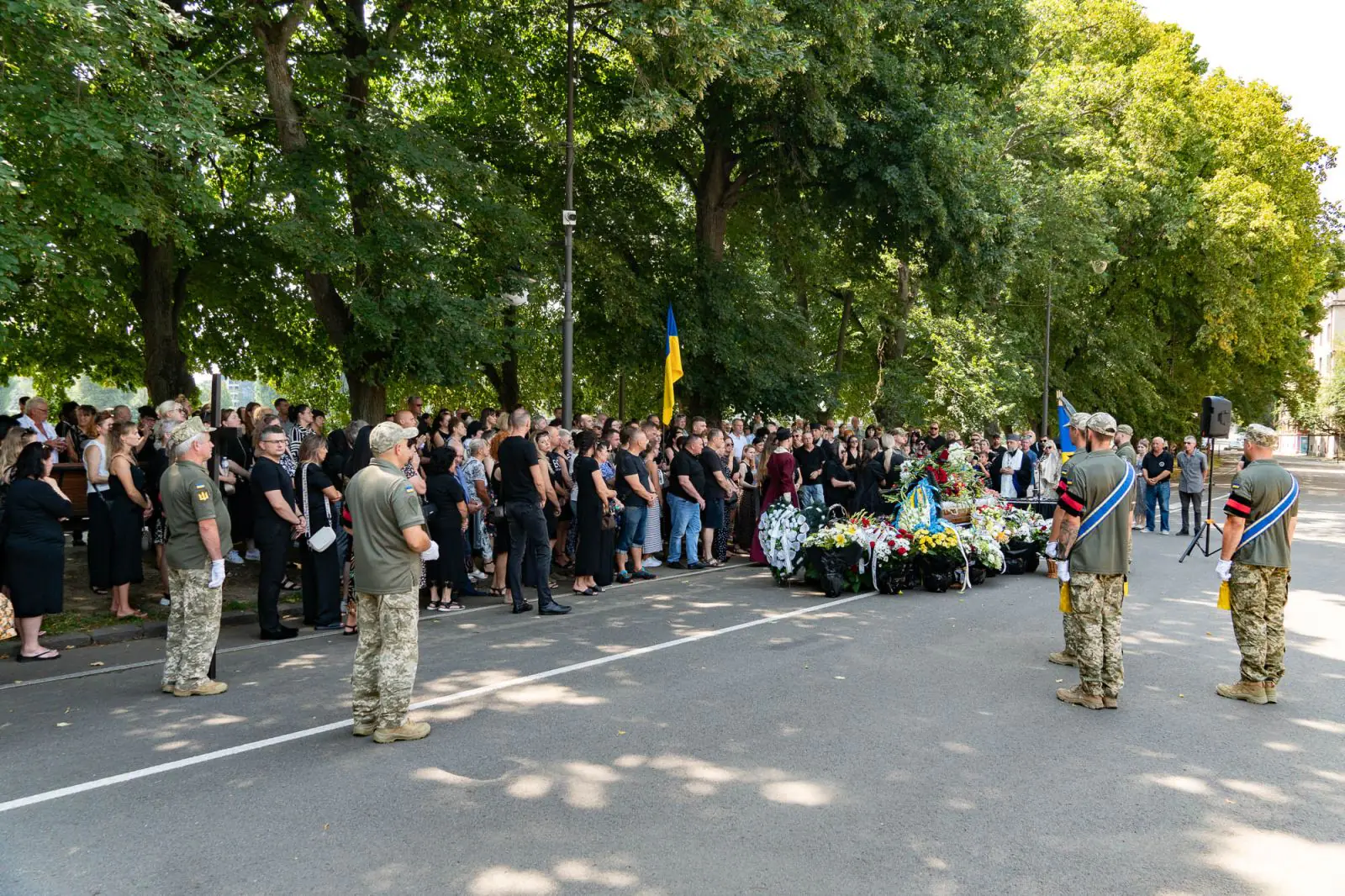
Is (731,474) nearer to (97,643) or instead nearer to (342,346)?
(342,346)

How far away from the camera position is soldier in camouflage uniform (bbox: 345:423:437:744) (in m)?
5.83

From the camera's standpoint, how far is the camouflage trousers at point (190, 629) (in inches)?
269

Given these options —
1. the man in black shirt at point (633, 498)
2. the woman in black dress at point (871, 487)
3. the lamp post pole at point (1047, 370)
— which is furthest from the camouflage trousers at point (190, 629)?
the lamp post pole at point (1047, 370)

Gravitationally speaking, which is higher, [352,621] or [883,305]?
[883,305]

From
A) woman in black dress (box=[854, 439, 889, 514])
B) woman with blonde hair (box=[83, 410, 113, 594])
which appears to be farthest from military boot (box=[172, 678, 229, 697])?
woman in black dress (box=[854, 439, 889, 514])

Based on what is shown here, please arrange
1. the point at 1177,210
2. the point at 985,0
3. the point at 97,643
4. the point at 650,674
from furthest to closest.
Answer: the point at 1177,210
the point at 985,0
the point at 97,643
the point at 650,674

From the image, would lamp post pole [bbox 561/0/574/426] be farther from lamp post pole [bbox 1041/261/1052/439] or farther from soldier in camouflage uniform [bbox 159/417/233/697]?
lamp post pole [bbox 1041/261/1052/439]

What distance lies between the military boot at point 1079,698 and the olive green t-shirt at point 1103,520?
0.86 m

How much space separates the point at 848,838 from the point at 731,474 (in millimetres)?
10522

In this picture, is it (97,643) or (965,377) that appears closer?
(97,643)

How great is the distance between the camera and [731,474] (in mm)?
14852

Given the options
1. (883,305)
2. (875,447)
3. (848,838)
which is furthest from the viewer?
(883,305)

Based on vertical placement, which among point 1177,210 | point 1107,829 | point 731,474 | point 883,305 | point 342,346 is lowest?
point 1107,829

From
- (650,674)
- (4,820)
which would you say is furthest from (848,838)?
(4,820)
